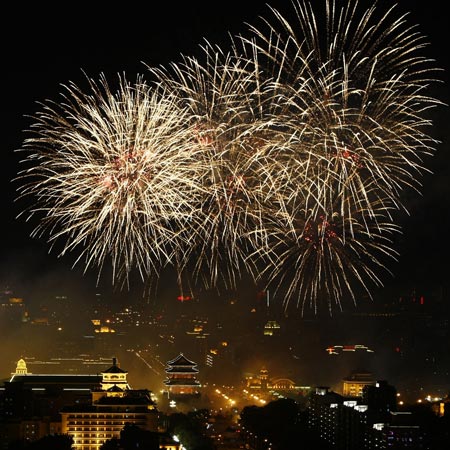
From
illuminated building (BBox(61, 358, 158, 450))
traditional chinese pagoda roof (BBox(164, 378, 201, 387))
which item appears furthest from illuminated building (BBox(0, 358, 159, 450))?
traditional chinese pagoda roof (BBox(164, 378, 201, 387))

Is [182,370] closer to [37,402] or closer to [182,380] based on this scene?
[182,380]

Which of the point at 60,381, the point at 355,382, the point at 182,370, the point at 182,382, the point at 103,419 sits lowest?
the point at 103,419

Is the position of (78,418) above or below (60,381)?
below

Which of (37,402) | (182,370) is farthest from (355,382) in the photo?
(37,402)

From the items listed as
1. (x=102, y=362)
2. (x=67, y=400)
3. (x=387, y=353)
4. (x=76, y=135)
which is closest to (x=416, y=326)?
(x=387, y=353)

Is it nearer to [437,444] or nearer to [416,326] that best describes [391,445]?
[437,444]

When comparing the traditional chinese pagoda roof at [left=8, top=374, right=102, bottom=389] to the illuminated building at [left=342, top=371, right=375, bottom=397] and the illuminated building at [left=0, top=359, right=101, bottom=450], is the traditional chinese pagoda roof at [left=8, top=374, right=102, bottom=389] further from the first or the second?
the illuminated building at [left=342, top=371, right=375, bottom=397]
